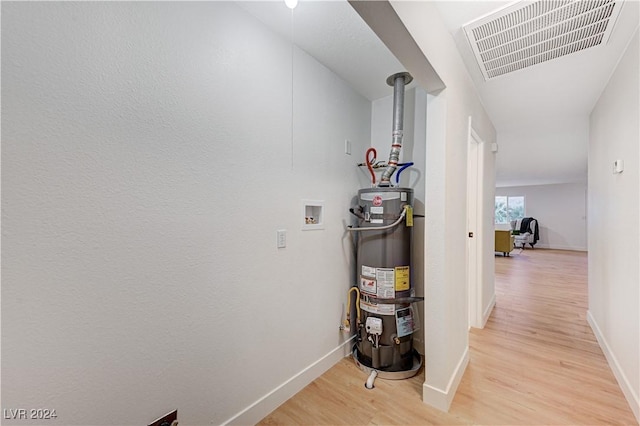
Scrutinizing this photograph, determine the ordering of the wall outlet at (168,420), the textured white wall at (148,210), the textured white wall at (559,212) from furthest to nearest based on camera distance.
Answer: the textured white wall at (559,212) → the wall outlet at (168,420) → the textured white wall at (148,210)

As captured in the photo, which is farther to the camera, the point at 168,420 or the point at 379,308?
the point at 379,308

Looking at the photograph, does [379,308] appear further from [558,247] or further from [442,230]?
[558,247]

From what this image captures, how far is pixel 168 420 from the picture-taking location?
46.6 inches

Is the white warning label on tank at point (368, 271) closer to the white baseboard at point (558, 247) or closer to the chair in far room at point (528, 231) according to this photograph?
the chair in far room at point (528, 231)

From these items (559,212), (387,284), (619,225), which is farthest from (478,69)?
(559,212)

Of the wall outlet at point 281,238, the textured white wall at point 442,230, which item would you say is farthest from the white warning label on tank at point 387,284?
the wall outlet at point 281,238

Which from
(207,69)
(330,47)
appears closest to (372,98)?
(330,47)

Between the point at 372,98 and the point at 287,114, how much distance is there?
113 centimetres

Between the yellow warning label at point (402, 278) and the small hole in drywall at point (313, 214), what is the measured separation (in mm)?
668

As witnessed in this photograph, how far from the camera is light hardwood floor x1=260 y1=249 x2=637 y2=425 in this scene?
157 centimetres

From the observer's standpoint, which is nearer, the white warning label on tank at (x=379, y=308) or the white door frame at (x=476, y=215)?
the white warning label on tank at (x=379, y=308)

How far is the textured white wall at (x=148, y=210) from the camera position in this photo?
0.85m

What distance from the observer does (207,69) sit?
1316 millimetres

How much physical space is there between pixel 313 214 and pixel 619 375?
2.35 metres
